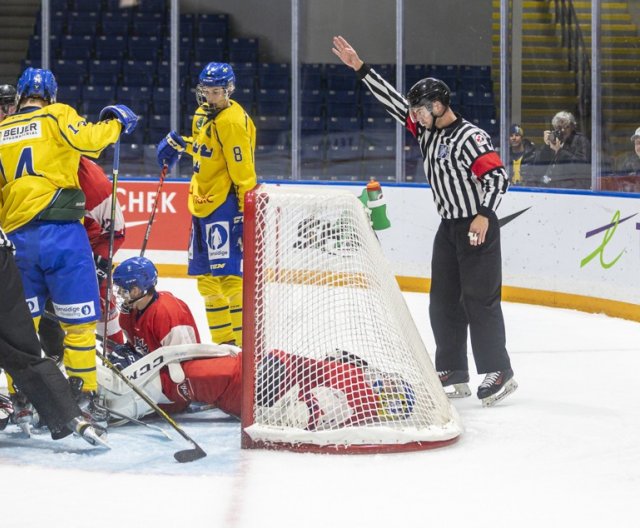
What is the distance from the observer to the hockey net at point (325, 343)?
4.01 m

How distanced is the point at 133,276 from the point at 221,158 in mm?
1066

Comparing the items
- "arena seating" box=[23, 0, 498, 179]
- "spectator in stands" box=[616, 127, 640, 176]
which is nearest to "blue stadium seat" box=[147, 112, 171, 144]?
"arena seating" box=[23, 0, 498, 179]

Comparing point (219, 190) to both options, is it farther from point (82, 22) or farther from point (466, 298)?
point (82, 22)

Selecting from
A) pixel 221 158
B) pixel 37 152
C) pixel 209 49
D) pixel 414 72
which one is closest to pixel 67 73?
pixel 209 49

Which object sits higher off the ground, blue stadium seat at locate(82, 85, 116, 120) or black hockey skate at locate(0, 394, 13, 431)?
blue stadium seat at locate(82, 85, 116, 120)

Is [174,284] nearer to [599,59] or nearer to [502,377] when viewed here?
[599,59]

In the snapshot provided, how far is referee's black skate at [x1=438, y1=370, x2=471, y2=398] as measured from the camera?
496cm

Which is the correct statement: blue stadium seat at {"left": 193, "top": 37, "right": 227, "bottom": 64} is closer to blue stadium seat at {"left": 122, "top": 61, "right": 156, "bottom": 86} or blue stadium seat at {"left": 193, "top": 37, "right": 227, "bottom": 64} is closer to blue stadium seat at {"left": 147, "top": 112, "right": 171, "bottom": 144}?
blue stadium seat at {"left": 122, "top": 61, "right": 156, "bottom": 86}

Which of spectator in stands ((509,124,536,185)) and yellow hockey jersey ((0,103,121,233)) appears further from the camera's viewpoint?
spectator in stands ((509,124,536,185))

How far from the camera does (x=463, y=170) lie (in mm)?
4676

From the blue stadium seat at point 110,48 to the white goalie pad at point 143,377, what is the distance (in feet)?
19.2

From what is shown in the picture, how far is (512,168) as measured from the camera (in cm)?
819

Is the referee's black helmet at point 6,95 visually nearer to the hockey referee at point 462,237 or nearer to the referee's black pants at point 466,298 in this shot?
the hockey referee at point 462,237

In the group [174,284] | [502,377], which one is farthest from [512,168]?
[502,377]
